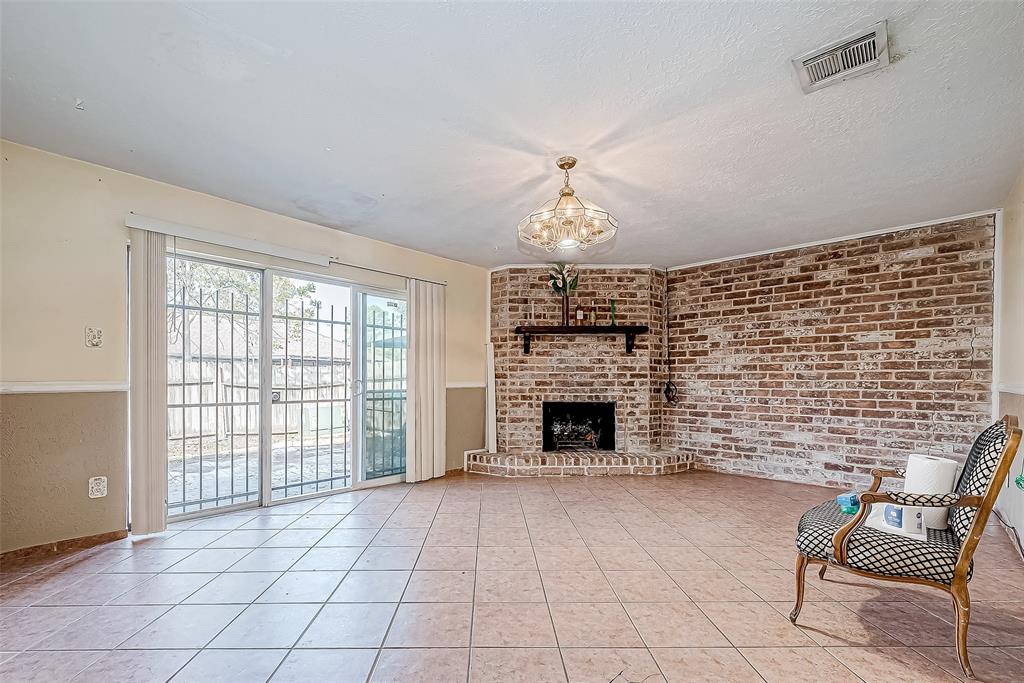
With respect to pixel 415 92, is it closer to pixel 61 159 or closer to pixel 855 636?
pixel 61 159

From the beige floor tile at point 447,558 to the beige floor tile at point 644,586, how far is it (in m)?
0.81

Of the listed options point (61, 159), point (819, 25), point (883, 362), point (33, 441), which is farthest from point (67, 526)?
point (883, 362)

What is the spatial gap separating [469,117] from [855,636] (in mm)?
2950

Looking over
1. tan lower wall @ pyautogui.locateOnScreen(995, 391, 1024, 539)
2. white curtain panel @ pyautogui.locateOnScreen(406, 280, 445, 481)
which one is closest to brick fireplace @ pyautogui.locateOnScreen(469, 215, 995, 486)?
tan lower wall @ pyautogui.locateOnScreen(995, 391, 1024, 539)

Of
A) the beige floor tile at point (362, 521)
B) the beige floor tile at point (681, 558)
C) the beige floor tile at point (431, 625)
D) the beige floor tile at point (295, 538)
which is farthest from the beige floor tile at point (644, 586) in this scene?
the beige floor tile at point (295, 538)

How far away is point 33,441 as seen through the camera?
2881 millimetres

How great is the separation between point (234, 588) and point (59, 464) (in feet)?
4.91

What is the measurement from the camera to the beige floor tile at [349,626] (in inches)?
80.2

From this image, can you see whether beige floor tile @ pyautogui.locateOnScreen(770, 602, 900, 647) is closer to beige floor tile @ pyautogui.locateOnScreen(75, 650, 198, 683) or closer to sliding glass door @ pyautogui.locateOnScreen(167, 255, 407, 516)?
beige floor tile @ pyautogui.locateOnScreen(75, 650, 198, 683)

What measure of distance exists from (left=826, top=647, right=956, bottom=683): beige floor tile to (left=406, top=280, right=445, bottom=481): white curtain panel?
3817mm

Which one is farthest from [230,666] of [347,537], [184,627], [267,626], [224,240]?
[224,240]

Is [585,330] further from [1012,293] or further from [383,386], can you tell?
[1012,293]

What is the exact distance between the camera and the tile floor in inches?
73.8

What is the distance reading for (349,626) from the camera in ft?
7.09
